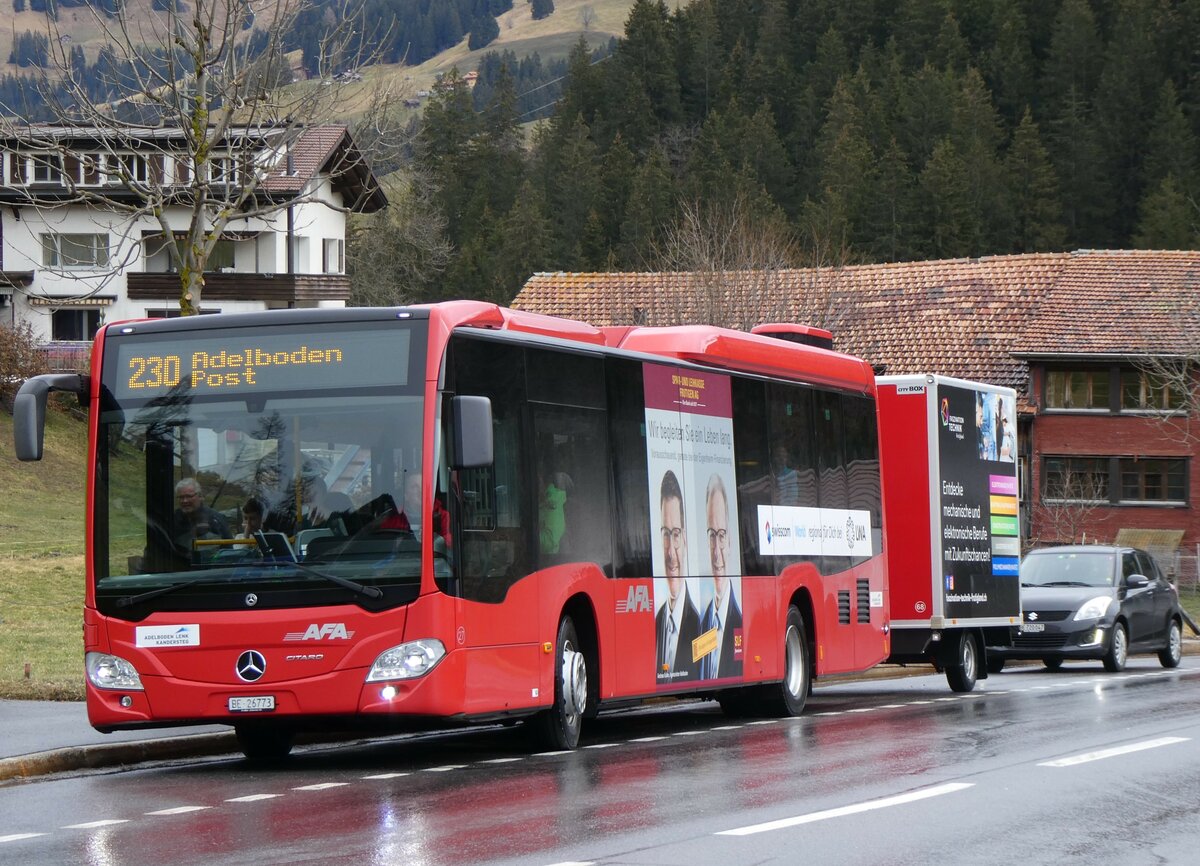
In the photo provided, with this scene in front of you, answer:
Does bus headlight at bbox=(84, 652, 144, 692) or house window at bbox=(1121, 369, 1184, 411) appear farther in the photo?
house window at bbox=(1121, 369, 1184, 411)

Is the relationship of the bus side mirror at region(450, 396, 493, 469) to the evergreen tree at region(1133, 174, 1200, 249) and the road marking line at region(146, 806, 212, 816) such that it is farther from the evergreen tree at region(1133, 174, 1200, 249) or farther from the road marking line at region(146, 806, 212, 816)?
the evergreen tree at region(1133, 174, 1200, 249)

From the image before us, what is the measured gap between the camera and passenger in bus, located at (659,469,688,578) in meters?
15.9

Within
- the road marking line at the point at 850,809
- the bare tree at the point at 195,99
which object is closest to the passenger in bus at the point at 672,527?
the road marking line at the point at 850,809

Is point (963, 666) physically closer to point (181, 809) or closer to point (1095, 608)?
point (1095, 608)

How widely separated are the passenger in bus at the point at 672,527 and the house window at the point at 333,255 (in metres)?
57.7

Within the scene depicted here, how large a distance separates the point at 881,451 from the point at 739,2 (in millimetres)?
113882

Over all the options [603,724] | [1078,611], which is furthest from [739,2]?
[603,724]

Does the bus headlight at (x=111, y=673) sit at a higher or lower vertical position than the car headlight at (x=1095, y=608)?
higher

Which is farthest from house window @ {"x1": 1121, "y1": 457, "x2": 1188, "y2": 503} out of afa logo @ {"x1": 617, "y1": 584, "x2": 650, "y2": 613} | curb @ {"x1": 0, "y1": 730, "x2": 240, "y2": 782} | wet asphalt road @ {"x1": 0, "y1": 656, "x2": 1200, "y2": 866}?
curb @ {"x1": 0, "y1": 730, "x2": 240, "y2": 782}

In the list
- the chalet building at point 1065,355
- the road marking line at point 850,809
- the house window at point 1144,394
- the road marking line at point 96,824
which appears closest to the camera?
the road marking line at point 850,809

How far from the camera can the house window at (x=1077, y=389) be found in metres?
59.0

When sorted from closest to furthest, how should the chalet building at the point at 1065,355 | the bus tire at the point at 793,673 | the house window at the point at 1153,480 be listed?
the bus tire at the point at 793,673 < the chalet building at the point at 1065,355 < the house window at the point at 1153,480

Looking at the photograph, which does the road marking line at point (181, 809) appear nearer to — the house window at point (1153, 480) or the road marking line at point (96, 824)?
the road marking line at point (96, 824)

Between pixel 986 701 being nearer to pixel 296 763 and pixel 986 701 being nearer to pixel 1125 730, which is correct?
pixel 1125 730
